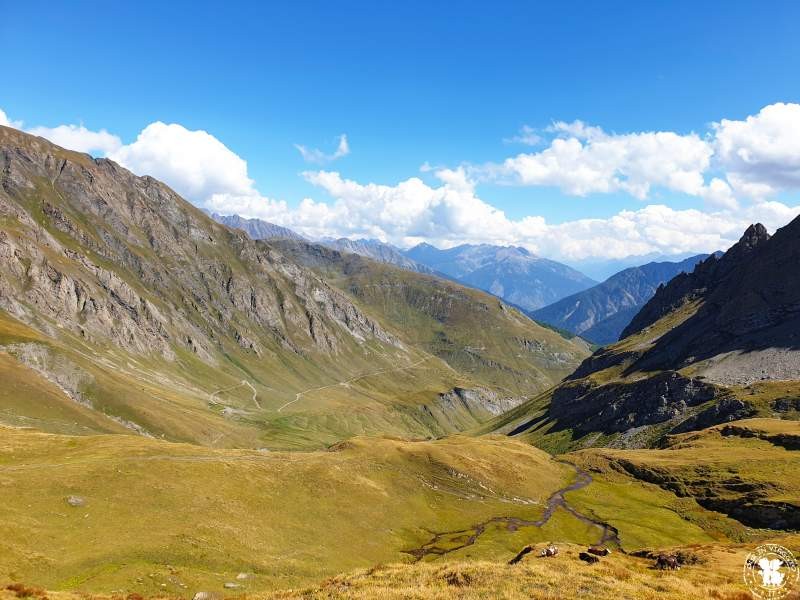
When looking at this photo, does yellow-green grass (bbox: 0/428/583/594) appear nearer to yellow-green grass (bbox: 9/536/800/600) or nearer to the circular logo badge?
yellow-green grass (bbox: 9/536/800/600)

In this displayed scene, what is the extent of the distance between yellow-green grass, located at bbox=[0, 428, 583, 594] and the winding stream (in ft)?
5.43

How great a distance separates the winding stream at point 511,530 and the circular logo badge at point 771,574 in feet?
141

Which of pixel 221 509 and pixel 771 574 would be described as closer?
pixel 771 574

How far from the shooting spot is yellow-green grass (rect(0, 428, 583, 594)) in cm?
4722

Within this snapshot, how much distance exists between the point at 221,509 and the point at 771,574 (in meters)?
56.4

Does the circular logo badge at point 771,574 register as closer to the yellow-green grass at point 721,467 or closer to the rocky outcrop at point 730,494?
the yellow-green grass at point 721,467

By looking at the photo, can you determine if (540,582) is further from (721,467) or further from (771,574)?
(721,467)

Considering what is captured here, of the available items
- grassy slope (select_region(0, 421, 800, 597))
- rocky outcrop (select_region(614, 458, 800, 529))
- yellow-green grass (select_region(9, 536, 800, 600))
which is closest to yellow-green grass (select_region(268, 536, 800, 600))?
yellow-green grass (select_region(9, 536, 800, 600))

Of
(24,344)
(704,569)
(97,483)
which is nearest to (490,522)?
(704,569)

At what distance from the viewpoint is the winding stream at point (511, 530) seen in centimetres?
7331

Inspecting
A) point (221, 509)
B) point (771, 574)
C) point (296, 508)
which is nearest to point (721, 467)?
point (296, 508)

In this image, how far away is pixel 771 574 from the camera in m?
33.1

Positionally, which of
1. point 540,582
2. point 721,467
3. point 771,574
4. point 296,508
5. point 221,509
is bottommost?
point 296,508

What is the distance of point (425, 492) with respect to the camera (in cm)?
9606
